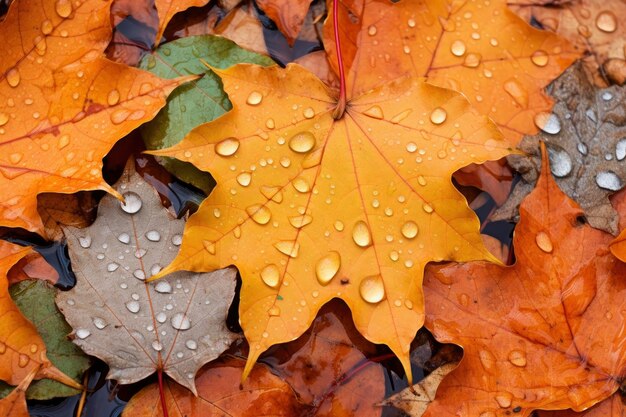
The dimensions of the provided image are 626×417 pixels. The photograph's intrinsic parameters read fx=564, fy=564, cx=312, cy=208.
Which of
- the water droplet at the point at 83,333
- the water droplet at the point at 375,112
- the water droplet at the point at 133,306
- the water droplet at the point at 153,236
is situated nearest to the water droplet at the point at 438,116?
the water droplet at the point at 375,112

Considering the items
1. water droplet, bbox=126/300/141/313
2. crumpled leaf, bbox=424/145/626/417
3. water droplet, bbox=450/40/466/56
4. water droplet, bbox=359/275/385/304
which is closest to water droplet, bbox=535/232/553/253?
crumpled leaf, bbox=424/145/626/417

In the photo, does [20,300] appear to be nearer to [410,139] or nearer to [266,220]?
[266,220]

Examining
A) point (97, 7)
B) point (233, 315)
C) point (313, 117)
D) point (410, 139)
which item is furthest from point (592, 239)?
point (97, 7)

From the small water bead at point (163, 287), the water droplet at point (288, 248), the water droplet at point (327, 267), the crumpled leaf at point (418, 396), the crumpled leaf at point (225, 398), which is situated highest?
the water droplet at point (288, 248)

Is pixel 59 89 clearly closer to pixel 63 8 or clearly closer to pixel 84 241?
pixel 63 8

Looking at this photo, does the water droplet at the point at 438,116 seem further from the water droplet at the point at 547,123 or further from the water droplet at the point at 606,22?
the water droplet at the point at 606,22

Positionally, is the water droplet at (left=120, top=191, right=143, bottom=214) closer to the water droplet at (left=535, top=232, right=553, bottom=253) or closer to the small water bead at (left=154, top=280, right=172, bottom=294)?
the small water bead at (left=154, top=280, right=172, bottom=294)
